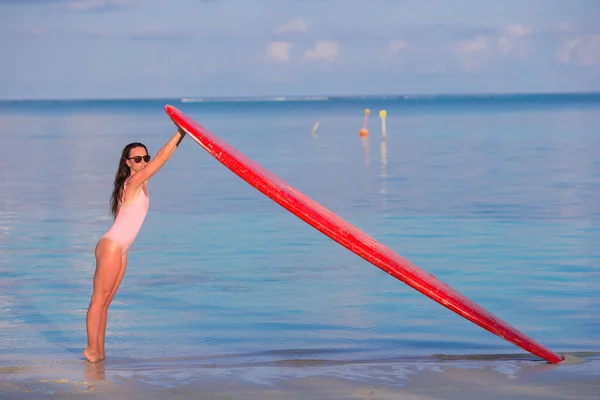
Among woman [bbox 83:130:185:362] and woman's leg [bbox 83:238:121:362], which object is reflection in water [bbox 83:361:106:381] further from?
woman [bbox 83:130:185:362]

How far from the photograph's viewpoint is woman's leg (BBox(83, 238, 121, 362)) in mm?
Answer: 7082

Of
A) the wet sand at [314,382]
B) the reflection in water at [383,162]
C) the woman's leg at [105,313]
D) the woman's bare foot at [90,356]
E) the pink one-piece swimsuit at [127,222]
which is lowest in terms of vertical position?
the wet sand at [314,382]

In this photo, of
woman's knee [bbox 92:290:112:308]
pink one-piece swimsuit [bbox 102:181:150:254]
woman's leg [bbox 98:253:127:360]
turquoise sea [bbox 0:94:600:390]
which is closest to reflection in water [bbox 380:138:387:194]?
turquoise sea [bbox 0:94:600:390]

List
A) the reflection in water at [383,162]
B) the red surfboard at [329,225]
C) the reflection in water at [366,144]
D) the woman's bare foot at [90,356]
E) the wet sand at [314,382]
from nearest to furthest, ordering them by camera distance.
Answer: the wet sand at [314,382], the red surfboard at [329,225], the woman's bare foot at [90,356], the reflection in water at [383,162], the reflection in water at [366,144]

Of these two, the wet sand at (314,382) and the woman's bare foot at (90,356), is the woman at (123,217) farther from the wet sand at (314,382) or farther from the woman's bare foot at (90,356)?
the wet sand at (314,382)

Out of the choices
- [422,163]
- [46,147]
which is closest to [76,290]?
[422,163]

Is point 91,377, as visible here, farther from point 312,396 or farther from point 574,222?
point 574,222

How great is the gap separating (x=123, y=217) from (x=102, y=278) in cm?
43

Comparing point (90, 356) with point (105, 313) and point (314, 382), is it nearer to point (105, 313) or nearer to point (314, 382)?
point (105, 313)

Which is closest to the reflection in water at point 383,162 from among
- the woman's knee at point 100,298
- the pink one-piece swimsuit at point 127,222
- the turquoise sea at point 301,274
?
the turquoise sea at point 301,274

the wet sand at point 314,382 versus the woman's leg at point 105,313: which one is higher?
the woman's leg at point 105,313

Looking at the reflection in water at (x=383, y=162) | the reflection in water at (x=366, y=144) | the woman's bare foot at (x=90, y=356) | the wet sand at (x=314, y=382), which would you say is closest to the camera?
the wet sand at (x=314, y=382)

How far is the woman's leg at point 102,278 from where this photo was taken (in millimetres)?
7082

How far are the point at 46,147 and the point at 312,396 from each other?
34933 millimetres
